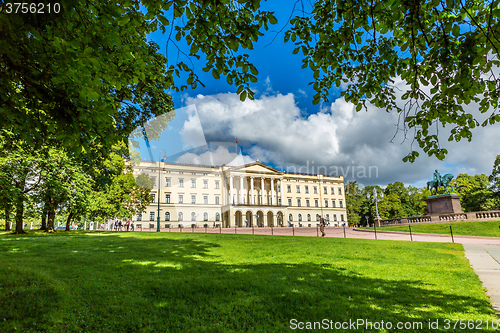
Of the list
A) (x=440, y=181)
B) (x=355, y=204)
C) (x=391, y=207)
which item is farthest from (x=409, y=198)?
(x=440, y=181)

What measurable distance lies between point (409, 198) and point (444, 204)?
165 ft

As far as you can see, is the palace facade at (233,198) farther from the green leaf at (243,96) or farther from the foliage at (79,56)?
the green leaf at (243,96)

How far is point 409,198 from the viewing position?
74.3 metres

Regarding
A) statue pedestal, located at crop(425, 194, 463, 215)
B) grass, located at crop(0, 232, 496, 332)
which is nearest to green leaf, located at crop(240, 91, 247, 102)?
grass, located at crop(0, 232, 496, 332)

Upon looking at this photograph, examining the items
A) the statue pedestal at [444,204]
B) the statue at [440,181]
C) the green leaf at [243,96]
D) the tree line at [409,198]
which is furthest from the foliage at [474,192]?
the green leaf at [243,96]

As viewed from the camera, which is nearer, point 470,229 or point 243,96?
point 243,96

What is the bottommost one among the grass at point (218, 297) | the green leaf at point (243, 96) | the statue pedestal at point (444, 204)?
the grass at point (218, 297)

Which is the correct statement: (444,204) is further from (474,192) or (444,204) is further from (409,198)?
(409,198)

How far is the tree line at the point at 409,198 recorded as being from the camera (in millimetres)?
47125

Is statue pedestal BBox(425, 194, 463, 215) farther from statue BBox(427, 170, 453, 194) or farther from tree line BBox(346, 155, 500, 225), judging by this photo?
tree line BBox(346, 155, 500, 225)

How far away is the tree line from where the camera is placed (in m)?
47.1

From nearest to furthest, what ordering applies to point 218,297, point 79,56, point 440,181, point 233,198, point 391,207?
1. point 79,56
2. point 218,297
3. point 440,181
4. point 233,198
5. point 391,207

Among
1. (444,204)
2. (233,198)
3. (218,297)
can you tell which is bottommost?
(218,297)

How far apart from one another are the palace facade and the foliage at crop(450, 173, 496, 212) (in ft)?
101
